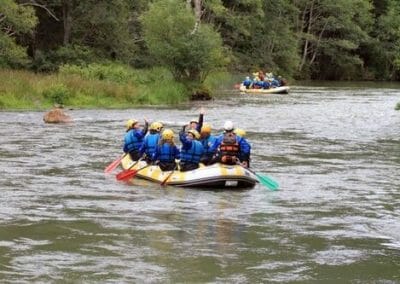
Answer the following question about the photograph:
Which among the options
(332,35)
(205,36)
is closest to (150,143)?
(205,36)

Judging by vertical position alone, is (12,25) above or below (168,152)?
above

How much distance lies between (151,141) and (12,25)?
21703 millimetres

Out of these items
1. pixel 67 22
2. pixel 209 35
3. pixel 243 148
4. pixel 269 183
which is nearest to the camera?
pixel 269 183

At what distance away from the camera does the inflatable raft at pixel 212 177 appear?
1366cm

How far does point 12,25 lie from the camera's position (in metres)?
34.8

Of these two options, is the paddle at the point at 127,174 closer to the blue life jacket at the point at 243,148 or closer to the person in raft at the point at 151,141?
the person in raft at the point at 151,141

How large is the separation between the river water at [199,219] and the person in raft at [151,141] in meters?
0.67

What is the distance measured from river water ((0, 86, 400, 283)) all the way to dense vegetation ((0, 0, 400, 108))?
14.8 metres

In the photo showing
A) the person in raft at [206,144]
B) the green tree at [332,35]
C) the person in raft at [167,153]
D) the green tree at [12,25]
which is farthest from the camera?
the green tree at [332,35]

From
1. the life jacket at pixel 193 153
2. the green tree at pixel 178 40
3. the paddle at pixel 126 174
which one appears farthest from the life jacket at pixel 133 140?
the green tree at pixel 178 40

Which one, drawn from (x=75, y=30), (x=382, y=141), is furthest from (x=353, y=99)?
(x=382, y=141)

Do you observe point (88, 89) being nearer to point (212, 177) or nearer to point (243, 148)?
point (243, 148)

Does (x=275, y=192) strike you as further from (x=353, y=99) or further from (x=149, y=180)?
(x=353, y=99)

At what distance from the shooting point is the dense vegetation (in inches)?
1394
